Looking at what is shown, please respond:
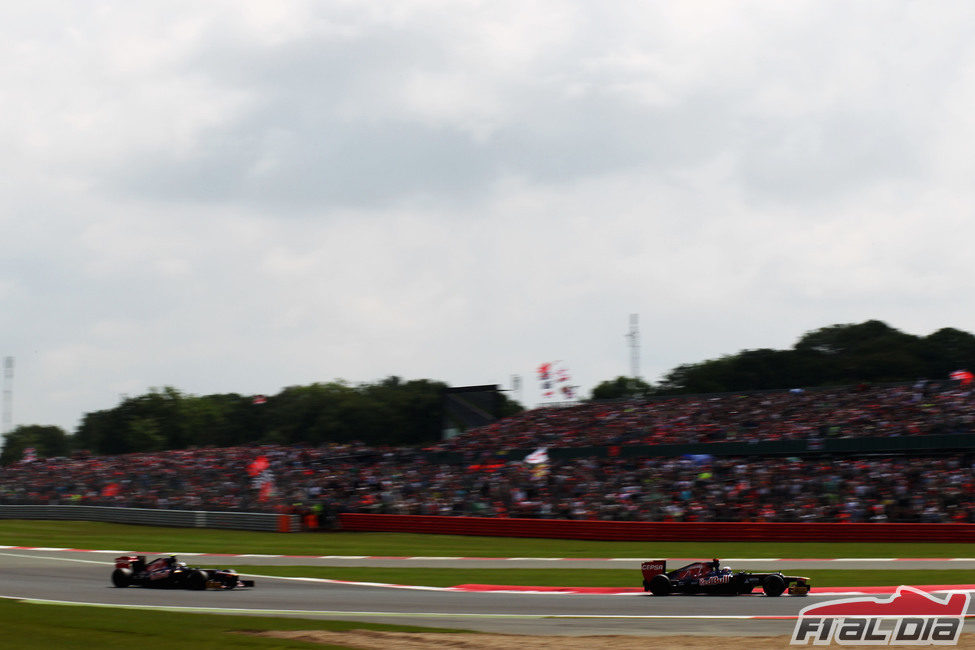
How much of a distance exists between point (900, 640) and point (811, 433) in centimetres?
2344

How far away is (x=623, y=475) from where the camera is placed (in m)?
32.5

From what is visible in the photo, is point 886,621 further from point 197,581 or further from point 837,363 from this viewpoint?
point 837,363

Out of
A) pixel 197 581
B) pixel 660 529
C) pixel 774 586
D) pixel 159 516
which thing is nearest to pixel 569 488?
pixel 660 529

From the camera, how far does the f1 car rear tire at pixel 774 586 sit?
53.4 ft

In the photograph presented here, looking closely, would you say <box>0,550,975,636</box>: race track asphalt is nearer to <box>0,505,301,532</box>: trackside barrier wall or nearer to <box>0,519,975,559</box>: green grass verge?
<box>0,519,975,559</box>: green grass verge

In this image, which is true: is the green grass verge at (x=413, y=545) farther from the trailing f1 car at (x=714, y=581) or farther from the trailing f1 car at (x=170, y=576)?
the trailing f1 car at (x=714, y=581)

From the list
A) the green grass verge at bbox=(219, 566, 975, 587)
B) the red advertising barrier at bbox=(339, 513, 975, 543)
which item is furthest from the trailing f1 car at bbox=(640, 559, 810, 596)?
the red advertising barrier at bbox=(339, 513, 975, 543)

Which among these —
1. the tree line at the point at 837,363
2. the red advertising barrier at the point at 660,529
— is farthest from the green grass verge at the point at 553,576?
the tree line at the point at 837,363

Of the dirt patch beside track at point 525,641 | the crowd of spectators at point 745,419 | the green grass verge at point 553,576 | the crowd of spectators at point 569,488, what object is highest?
the crowd of spectators at point 745,419

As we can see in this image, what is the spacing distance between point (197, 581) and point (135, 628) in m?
5.43

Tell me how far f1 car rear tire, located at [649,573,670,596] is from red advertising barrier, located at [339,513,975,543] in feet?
39.2

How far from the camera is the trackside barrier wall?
3456cm

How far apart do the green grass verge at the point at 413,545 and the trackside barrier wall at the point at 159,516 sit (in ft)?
2.14

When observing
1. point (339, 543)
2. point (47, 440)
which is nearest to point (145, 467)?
point (339, 543)
